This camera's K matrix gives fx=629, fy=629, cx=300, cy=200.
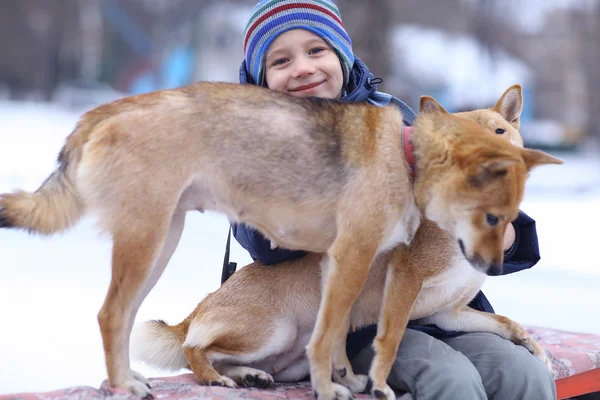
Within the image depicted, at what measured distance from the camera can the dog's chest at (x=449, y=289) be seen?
226 cm

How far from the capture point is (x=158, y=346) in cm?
238

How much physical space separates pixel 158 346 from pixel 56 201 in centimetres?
77

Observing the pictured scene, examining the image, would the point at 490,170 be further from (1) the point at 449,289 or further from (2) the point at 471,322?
(2) the point at 471,322

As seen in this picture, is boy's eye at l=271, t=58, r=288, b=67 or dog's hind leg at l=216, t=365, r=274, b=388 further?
boy's eye at l=271, t=58, r=288, b=67

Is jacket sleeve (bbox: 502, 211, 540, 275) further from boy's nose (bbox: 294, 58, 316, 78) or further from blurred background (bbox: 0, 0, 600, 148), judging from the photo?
blurred background (bbox: 0, 0, 600, 148)

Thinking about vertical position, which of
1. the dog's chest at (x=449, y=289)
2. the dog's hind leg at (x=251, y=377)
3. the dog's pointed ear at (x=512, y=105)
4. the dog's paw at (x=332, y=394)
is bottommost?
the dog's paw at (x=332, y=394)

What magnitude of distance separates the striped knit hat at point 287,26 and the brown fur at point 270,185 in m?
0.56

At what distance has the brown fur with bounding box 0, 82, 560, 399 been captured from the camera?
1.85m

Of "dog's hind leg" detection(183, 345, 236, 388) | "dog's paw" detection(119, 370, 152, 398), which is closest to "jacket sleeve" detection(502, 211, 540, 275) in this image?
"dog's hind leg" detection(183, 345, 236, 388)

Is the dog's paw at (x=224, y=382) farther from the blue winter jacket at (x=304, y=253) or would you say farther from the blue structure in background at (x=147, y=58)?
the blue structure in background at (x=147, y=58)

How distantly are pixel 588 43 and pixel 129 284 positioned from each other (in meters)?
17.3

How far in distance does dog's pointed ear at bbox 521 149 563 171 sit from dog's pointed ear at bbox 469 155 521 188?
0.35 ft

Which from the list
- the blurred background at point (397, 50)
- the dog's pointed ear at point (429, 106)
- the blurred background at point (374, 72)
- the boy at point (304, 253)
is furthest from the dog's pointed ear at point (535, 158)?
the blurred background at point (397, 50)

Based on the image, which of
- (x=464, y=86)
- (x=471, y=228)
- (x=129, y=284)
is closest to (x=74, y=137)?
(x=129, y=284)
